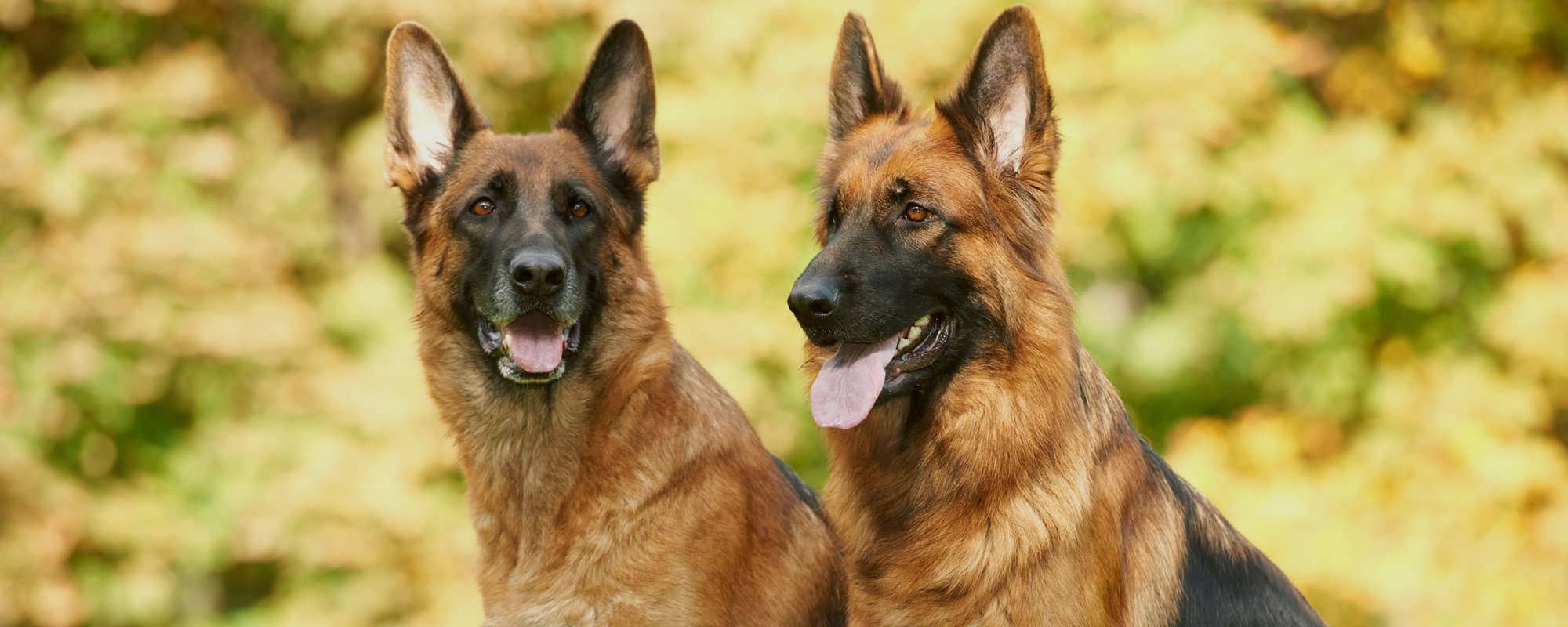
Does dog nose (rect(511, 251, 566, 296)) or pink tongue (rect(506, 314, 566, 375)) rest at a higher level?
dog nose (rect(511, 251, 566, 296))

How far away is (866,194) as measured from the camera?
419 cm

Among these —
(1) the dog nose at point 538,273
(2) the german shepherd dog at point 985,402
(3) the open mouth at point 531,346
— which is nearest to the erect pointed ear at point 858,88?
(2) the german shepherd dog at point 985,402

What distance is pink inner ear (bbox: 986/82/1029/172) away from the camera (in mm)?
4086

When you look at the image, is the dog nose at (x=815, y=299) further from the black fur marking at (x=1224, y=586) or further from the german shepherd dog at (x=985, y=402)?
the black fur marking at (x=1224, y=586)

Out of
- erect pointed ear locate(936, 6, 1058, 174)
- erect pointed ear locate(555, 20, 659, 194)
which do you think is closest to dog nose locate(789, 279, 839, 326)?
erect pointed ear locate(936, 6, 1058, 174)

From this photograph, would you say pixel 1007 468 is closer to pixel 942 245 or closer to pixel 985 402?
pixel 985 402

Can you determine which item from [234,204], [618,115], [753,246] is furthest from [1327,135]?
[234,204]

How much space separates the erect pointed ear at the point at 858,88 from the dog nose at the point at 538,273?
Answer: 951 millimetres

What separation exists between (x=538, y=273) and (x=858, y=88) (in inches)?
44.8

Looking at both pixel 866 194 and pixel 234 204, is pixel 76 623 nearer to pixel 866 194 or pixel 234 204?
pixel 234 204

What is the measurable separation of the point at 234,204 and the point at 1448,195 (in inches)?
373

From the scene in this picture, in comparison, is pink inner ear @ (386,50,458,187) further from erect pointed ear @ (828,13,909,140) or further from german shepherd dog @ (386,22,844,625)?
erect pointed ear @ (828,13,909,140)

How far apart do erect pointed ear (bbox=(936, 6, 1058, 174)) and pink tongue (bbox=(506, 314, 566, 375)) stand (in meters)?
1.41

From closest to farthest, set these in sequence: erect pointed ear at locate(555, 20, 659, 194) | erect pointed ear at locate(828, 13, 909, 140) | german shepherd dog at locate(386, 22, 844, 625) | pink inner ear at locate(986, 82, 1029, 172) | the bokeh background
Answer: pink inner ear at locate(986, 82, 1029, 172) < german shepherd dog at locate(386, 22, 844, 625) < erect pointed ear at locate(828, 13, 909, 140) < erect pointed ear at locate(555, 20, 659, 194) < the bokeh background
